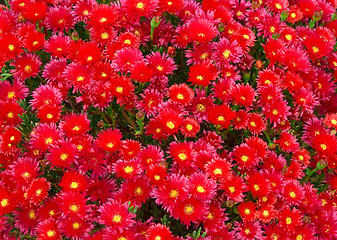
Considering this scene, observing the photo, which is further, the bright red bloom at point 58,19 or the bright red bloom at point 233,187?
the bright red bloom at point 58,19

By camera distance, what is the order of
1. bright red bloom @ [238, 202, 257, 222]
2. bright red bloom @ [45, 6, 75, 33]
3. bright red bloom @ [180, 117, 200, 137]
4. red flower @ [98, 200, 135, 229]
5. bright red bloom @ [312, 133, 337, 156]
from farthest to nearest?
bright red bloom @ [45, 6, 75, 33] < bright red bloom @ [312, 133, 337, 156] < bright red bloom @ [180, 117, 200, 137] < bright red bloom @ [238, 202, 257, 222] < red flower @ [98, 200, 135, 229]

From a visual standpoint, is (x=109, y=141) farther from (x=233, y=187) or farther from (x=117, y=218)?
(x=233, y=187)

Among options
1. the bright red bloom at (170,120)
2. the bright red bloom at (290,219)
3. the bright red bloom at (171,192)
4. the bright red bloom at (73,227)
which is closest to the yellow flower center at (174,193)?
the bright red bloom at (171,192)

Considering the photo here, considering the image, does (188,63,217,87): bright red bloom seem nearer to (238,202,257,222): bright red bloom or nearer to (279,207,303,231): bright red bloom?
(238,202,257,222): bright red bloom

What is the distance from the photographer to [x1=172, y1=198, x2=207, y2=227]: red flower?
1.26 m

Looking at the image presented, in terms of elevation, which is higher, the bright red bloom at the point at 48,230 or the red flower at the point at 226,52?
the red flower at the point at 226,52

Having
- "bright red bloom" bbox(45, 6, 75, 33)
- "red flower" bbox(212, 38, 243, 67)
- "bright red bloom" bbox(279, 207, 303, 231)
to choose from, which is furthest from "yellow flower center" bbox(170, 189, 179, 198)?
"bright red bloom" bbox(45, 6, 75, 33)

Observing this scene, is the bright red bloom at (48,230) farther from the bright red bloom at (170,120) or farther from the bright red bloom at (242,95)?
the bright red bloom at (242,95)

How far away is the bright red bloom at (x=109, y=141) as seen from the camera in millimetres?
1357

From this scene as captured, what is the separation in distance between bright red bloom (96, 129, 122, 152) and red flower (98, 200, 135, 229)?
225 millimetres

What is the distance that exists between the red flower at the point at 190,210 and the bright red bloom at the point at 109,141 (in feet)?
1.18

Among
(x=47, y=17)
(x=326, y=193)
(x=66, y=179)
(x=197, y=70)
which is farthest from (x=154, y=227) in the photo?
(x=47, y=17)

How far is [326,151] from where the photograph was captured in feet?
5.06

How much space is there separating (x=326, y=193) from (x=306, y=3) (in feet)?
3.93
